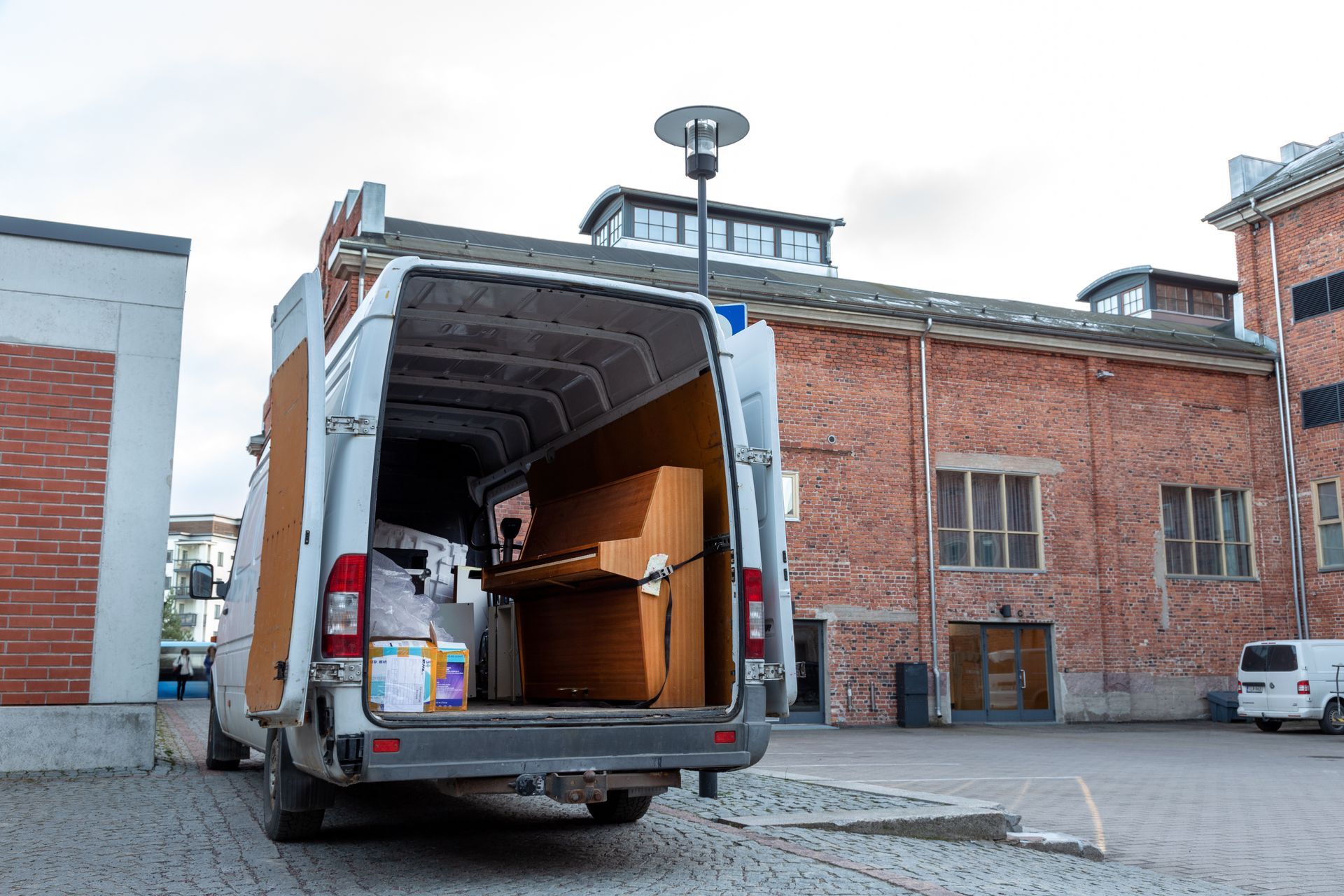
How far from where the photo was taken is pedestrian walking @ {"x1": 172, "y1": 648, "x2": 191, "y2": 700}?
35291 millimetres

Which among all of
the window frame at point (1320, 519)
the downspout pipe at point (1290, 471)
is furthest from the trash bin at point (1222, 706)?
the window frame at point (1320, 519)

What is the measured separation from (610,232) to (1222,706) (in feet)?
70.6

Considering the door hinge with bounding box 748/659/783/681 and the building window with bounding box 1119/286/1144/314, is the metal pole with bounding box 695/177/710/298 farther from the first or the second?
the building window with bounding box 1119/286/1144/314

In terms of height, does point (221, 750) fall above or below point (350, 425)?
below

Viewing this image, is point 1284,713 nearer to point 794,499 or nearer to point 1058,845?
point 794,499

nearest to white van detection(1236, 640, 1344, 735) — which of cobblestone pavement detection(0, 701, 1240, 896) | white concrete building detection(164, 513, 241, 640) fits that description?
cobblestone pavement detection(0, 701, 1240, 896)

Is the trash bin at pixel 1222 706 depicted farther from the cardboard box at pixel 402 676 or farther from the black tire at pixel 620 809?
Result: the cardboard box at pixel 402 676

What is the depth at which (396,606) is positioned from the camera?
22.6ft

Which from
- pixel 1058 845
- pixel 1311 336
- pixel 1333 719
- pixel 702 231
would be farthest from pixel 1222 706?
pixel 1058 845

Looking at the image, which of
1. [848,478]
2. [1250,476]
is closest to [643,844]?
[848,478]

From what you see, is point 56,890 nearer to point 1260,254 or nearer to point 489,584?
point 489,584

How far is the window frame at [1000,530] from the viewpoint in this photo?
22203 millimetres

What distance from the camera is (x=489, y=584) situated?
8.20m

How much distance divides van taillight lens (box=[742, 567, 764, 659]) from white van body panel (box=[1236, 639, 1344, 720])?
59.6ft
